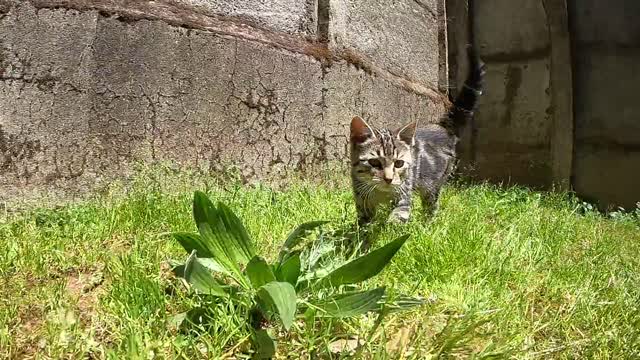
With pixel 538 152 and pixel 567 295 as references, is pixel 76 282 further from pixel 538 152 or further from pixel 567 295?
pixel 538 152

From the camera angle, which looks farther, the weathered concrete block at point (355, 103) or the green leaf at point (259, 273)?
the weathered concrete block at point (355, 103)

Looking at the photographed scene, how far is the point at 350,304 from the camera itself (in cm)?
169

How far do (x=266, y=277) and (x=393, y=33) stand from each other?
3694 millimetres

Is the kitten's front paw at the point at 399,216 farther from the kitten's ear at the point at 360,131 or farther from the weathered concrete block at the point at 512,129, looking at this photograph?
the weathered concrete block at the point at 512,129

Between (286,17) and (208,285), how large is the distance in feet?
9.29

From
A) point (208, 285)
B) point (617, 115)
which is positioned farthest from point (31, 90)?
point (617, 115)

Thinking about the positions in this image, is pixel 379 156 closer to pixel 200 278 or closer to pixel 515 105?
pixel 200 278

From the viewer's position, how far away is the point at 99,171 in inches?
135

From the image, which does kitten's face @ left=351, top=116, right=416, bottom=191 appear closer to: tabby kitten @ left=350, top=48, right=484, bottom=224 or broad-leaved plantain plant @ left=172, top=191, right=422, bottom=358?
tabby kitten @ left=350, top=48, right=484, bottom=224

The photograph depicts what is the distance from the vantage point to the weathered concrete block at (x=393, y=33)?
451 centimetres

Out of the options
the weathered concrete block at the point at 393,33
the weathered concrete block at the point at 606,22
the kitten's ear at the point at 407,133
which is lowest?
the kitten's ear at the point at 407,133

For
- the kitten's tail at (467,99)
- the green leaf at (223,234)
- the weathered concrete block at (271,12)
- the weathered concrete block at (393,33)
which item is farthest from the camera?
the weathered concrete block at (393,33)

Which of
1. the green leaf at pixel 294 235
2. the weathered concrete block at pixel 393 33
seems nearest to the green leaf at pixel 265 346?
the green leaf at pixel 294 235

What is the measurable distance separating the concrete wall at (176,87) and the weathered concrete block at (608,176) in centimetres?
413
